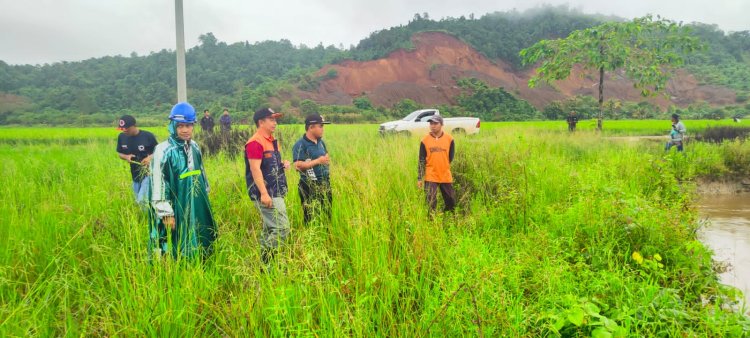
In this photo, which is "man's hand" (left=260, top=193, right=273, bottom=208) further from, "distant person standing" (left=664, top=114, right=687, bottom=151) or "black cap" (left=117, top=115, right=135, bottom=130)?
"distant person standing" (left=664, top=114, right=687, bottom=151)

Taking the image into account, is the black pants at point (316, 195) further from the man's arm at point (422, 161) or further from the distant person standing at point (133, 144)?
the distant person standing at point (133, 144)

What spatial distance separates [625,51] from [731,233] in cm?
1174

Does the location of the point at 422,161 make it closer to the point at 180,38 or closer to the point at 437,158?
the point at 437,158

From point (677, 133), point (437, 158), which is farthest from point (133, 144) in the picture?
point (677, 133)

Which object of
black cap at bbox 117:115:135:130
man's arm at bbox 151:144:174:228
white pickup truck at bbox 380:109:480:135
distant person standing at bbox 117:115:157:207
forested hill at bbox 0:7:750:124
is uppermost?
forested hill at bbox 0:7:750:124

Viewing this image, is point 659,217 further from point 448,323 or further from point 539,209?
point 448,323

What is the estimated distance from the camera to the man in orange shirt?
5.55 metres

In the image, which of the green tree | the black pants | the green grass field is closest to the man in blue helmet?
the green grass field

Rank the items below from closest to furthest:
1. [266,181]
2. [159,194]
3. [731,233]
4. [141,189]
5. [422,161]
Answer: [159,194] → [266,181] → [141,189] → [422,161] → [731,233]

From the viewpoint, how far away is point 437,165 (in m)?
5.54

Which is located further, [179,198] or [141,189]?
[141,189]

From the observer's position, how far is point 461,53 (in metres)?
61.6

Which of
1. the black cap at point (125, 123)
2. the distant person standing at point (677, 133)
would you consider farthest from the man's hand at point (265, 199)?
the distant person standing at point (677, 133)

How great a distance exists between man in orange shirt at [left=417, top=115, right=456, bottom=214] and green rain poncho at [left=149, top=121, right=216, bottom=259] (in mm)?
3005
